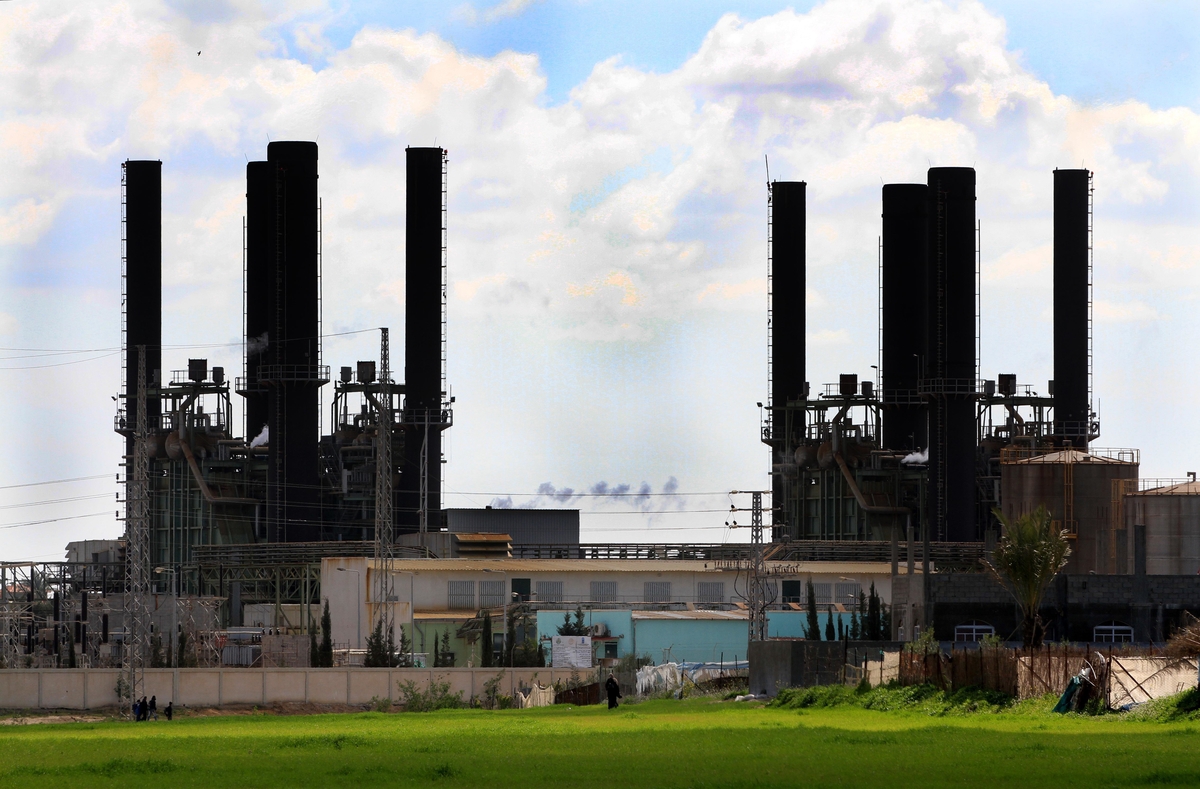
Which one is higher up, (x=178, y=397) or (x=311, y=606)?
(x=178, y=397)

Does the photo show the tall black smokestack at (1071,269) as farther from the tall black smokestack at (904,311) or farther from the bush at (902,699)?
the bush at (902,699)

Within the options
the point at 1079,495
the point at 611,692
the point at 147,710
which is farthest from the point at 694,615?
the point at 611,692

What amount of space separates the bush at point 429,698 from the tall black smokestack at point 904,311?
36.3 meters

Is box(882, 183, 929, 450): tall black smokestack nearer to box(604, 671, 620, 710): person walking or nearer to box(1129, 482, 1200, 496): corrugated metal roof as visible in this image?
box(1129, 482, 1200, 496): corrugated metal roof

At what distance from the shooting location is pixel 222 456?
9850cm

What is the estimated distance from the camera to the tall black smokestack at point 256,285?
3775 inches

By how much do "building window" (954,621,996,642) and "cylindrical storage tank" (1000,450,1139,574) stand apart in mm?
11751

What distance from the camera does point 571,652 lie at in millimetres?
71875

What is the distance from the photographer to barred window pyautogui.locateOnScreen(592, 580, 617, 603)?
8575 cm

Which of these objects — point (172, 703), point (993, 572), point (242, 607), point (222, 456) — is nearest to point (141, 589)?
point (172, 703)

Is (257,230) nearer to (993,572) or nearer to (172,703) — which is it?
(172,703)

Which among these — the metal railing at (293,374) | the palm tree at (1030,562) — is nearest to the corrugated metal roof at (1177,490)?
the palm tree at (1030,562)

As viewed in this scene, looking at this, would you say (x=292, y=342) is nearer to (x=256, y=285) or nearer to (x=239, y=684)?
(x=256, y=285)

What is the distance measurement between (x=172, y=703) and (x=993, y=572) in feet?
86.6
